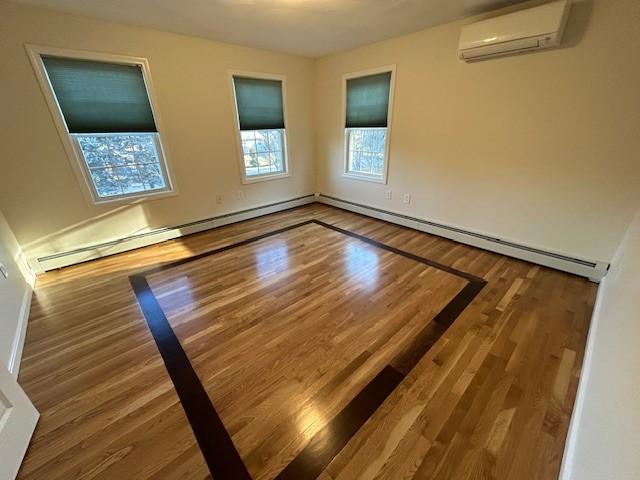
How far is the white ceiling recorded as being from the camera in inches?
90.7

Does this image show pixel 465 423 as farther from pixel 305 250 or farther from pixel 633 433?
pixel 305 250

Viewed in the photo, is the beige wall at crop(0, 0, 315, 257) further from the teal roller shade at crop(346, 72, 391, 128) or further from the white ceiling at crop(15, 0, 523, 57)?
the teal roller shade at crop(346, 72, 391, 128)

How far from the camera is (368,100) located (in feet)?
12.4

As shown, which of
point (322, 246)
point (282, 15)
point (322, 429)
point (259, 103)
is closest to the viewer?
point (322, 429)

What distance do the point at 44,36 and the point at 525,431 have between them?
15.2ft

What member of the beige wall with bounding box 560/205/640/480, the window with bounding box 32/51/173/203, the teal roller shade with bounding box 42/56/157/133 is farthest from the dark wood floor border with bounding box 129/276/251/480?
the teal roller shade with bounding box 42/56/157/133

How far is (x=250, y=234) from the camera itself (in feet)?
12.2

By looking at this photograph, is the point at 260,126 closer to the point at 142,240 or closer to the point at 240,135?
the point at 240,135

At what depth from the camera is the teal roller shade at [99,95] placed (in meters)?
2.53

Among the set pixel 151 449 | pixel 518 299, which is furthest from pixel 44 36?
pixel 518 299

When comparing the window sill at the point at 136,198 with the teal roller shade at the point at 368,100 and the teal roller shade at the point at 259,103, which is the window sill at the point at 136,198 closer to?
the teal roller shade at the point at 259,103

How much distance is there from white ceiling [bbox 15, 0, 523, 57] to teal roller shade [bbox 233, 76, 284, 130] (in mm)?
568

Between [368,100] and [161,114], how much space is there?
2748mm

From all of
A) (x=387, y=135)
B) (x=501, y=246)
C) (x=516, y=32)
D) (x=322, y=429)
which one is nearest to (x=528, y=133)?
(x=516, y=32)
